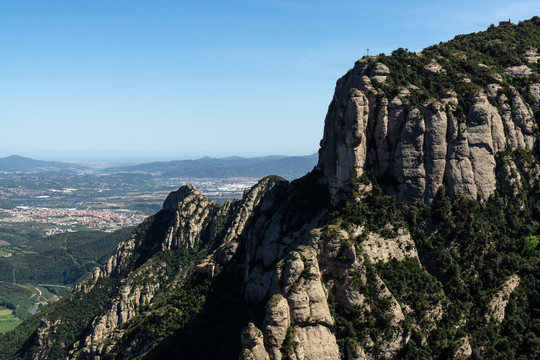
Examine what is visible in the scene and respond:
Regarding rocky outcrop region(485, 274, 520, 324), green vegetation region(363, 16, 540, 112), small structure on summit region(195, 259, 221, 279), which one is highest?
green vegetation region(363, 16, 540, 112)

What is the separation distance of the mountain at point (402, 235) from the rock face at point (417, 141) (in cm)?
21

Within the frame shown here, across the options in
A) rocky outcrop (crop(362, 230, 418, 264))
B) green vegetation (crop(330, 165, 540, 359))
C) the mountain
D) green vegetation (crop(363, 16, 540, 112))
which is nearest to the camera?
the mountain

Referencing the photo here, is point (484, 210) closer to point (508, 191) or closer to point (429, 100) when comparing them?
point (508, 191)

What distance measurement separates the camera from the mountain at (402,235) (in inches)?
2265

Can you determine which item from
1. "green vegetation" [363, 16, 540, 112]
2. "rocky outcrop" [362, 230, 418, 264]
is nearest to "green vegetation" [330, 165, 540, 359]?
"rocky outcrop" [362, 230, 418, 264]

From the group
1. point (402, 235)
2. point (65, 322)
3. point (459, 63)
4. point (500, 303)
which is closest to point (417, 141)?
point (402, 235)

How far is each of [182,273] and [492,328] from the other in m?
110

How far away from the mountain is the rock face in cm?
21

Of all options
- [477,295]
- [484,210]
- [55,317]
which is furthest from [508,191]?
[55,317]

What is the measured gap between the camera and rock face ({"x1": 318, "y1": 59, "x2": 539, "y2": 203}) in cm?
7012

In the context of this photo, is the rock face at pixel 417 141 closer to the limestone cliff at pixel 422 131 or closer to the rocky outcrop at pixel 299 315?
the limestone cliff at pixel 422 131

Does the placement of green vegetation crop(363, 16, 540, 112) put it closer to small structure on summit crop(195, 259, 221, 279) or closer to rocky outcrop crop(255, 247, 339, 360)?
rocky outcrop crop(255, 247, 339, 360)

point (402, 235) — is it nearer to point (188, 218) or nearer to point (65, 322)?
point (188, 218)

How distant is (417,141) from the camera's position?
69.9 metres
